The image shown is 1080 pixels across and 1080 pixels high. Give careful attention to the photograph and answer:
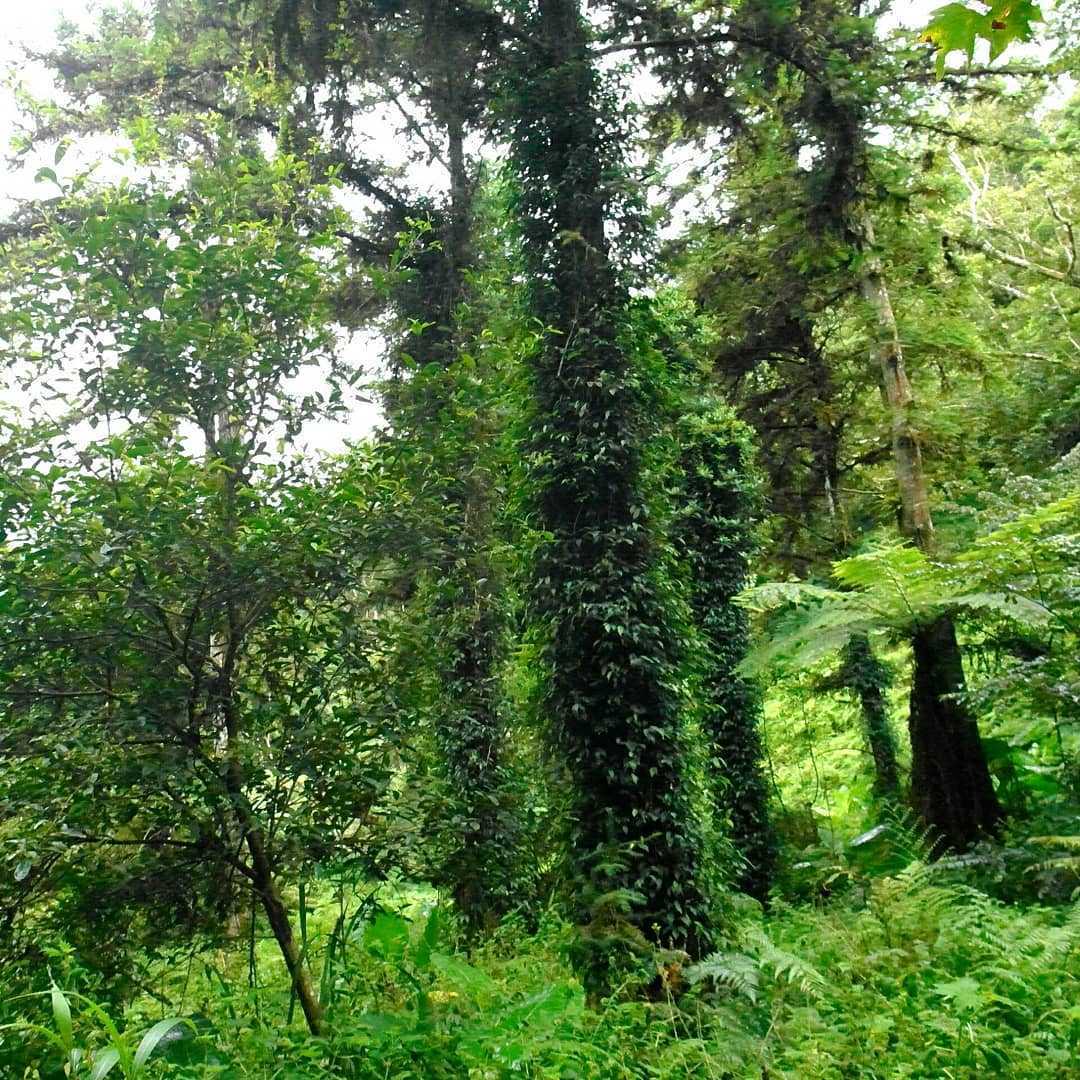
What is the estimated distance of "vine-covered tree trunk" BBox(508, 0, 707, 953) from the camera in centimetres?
572

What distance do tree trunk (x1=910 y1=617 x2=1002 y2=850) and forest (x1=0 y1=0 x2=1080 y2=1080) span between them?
0.05 m

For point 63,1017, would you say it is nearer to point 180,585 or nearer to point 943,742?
point 180,585

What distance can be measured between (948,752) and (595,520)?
4384 mm

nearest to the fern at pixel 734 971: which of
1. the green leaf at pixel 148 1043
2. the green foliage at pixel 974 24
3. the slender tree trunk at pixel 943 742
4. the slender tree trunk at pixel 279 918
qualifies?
the slender tree trunk at pixel 279 918

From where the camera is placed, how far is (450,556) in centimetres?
421

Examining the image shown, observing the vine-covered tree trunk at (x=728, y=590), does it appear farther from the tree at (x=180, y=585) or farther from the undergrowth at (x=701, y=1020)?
the tree at (x=180, y=585)

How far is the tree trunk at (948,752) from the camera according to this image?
7656 millimetres

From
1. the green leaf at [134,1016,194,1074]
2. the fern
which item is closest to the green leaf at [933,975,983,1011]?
the fern

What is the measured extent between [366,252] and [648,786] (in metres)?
7.74

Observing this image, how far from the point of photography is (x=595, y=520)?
6.34 metres

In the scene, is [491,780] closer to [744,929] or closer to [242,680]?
[744,929]

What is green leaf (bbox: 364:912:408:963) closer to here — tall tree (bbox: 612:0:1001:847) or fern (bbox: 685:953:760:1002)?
fern (bbox: 685:953:760:1002)

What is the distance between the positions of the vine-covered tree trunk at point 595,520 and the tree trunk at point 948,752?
3.24m

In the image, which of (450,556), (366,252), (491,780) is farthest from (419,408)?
(366,252)
